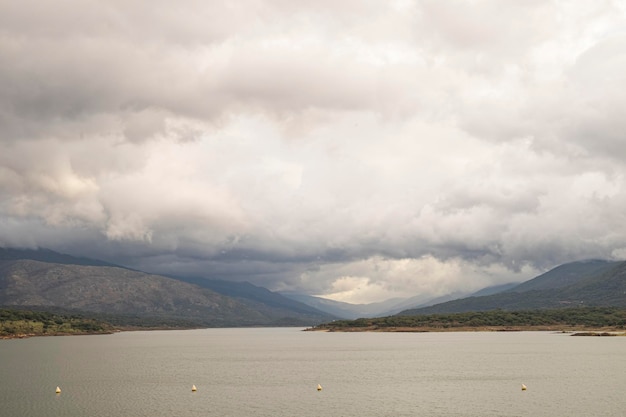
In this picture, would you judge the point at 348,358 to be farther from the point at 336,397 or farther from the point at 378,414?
the point at 378,414

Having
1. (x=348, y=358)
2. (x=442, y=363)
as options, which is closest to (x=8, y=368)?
(x=348, y=358)

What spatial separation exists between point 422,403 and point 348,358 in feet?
333

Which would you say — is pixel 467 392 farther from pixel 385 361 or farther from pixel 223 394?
pixel 385 361

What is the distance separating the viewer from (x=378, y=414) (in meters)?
88.8

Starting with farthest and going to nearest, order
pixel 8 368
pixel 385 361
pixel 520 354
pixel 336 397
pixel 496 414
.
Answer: pixel 520 354, pixel 385 361, pixel 8 368, pixel 336 397, pixel 496 414

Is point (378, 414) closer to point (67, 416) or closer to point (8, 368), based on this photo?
point (67, 416)

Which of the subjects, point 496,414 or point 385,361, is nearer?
point 496,414

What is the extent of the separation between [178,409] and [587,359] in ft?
404

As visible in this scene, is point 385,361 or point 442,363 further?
point 385,361

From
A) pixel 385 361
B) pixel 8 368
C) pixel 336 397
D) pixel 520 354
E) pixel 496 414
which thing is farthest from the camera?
pixel 520 354

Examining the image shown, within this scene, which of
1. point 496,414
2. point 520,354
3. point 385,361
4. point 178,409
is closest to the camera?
point 496,414

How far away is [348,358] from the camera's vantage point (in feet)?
648

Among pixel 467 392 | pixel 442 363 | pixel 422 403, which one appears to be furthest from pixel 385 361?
pixel 422 403

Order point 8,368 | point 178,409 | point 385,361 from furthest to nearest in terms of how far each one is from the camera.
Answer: point 385,361 → point 8,368 → point 178,409
